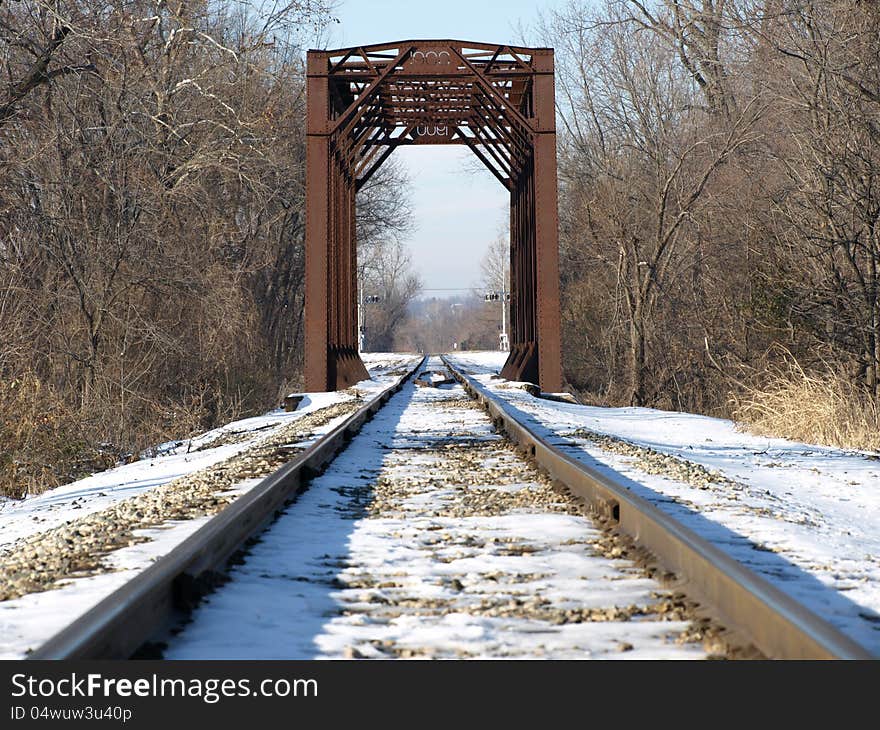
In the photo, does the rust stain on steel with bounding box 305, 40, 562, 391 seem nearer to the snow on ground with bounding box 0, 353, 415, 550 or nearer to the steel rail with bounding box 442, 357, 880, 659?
the snow on ground with bounding box 0, 353, 415, 550

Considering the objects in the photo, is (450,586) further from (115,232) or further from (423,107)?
(423,107)

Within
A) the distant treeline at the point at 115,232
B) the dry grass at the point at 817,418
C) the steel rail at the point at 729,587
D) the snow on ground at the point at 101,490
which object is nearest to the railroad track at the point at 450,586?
the steel rail at the point at 729,587

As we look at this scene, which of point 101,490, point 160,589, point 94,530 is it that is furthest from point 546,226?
point 160,589

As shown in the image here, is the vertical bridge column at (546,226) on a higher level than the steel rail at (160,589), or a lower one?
higher

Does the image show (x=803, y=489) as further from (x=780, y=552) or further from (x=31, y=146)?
(x=31, y=146)

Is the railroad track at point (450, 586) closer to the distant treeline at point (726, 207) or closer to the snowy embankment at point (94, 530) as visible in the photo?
the snowy embankment at point (94, 530)

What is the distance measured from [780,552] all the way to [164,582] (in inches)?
109

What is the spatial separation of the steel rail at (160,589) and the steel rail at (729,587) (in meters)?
1.84

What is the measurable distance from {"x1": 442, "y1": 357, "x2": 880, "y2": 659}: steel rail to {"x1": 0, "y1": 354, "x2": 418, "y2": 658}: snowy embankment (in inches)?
87.9

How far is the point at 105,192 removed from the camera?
2039 cm

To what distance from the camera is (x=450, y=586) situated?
4.11 m

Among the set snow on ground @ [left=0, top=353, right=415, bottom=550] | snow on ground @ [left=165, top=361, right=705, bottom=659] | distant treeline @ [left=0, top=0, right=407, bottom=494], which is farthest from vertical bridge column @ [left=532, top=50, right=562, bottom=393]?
snow on ground @ [left=165, top=361, right=705, bottom=659]

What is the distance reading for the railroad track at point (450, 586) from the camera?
3199 millimetres

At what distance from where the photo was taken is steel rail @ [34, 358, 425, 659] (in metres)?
2.90
